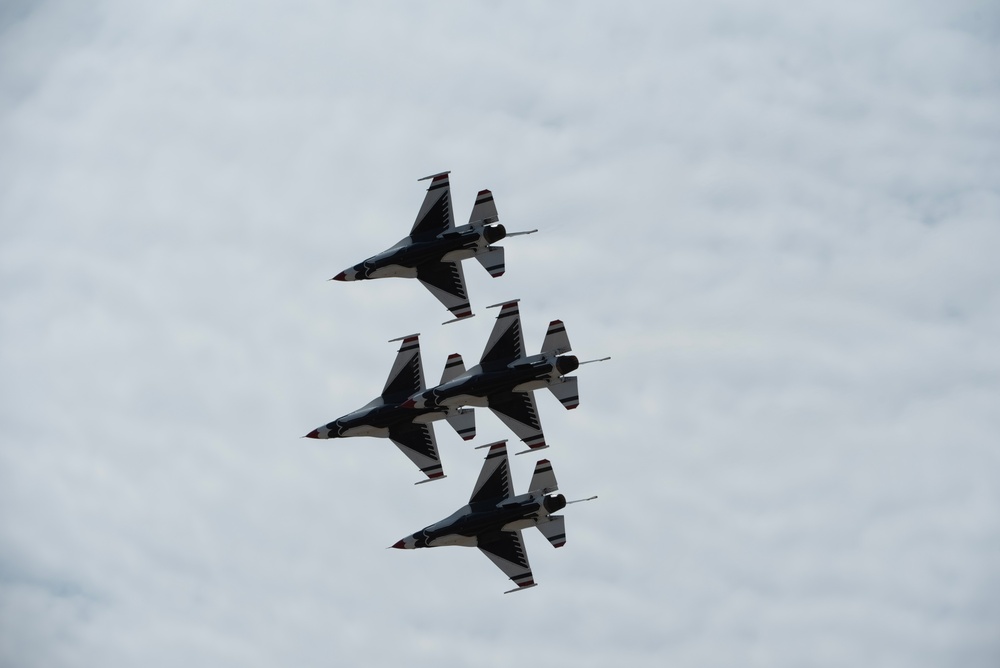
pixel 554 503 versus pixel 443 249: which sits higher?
pixel 443 249

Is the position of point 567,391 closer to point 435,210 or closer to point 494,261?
point 494,261

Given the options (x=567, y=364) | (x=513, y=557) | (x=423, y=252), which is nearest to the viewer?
(x=567, y=364)

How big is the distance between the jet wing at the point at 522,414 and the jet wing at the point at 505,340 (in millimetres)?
2661

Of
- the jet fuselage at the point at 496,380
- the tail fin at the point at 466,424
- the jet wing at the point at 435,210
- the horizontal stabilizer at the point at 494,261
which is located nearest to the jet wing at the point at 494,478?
the tail fin at the point at 466,424

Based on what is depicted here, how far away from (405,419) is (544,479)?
11555 mm

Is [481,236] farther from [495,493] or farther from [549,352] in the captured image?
[495,493]

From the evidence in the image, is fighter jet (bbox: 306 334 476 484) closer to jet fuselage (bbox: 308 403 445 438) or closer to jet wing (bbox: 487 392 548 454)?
jet fuselage (bbox: 308 403 445 438)

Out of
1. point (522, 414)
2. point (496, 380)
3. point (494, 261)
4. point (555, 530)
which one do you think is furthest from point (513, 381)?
point (555, 530)

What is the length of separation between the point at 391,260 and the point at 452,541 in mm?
21785

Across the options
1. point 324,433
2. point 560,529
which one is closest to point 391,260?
point 324,433

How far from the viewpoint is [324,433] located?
12850 centimetres

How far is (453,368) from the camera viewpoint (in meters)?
125

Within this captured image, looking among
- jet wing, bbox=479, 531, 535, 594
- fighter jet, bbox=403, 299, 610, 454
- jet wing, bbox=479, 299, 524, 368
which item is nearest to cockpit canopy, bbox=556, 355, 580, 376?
fighter jet, bbox=403, 299, 610, 454

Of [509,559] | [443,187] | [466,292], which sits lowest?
[509,559]
